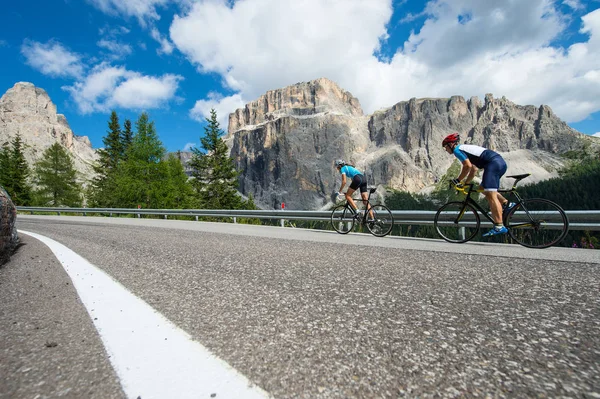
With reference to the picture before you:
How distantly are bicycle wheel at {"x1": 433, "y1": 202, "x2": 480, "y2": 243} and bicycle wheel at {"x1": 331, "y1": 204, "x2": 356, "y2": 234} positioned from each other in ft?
7.78

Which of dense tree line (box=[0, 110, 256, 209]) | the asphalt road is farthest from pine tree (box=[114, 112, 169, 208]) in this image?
the asphalt road

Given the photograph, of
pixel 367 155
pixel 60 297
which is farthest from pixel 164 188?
pixel 367 155

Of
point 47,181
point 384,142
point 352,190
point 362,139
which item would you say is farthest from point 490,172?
point 384,142

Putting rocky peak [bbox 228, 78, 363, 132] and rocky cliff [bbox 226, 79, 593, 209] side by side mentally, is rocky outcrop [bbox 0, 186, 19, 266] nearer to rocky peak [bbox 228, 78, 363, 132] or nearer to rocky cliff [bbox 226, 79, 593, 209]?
rocky cliff [bbox 226, 79, 593, 209]

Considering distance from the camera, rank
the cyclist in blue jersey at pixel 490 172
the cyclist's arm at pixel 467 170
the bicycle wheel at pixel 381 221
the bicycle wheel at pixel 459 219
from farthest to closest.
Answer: the bicycle wheel at pixel 381 221
the bicycle wheel at pixel 459 219
the cyclist's arm at pixel 467 170
the cyclist in blue jersey at pixel 490 172

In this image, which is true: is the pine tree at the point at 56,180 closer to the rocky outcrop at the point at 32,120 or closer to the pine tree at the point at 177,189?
the pine tree at the point at 177,189

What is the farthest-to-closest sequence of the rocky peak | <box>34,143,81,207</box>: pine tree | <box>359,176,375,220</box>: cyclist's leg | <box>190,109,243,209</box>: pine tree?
1. the rocky peak
2. <box>34,143,81,207</box>: pine tree
3. <box>190,109,243,209</box>: pine tree
4. <box>359,176,375,220</box>: cyclist's leg

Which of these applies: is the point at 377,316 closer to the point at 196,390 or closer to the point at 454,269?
Answer: the point at 196,390

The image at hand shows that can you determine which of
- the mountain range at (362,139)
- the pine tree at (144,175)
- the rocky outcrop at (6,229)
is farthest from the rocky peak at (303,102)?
the rocky outcrop at (6,229)

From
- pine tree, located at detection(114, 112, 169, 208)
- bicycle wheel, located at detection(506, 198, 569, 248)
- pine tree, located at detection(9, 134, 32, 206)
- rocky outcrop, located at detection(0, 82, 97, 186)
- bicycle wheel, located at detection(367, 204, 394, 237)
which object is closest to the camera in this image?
bicycle wheel, located at detection(506, 198, 569, 248)

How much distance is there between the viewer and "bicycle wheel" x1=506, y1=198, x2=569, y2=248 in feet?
15.6

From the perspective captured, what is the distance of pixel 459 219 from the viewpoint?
5.86 m

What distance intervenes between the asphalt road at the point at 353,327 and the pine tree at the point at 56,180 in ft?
136

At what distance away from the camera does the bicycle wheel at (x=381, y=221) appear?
7.25 meters
